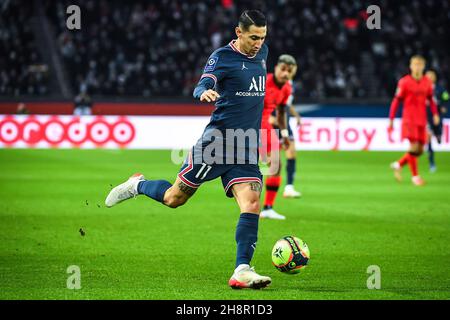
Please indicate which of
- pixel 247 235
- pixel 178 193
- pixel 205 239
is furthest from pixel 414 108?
pixel 247 235

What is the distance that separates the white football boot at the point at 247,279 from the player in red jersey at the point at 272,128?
4942 millimetres

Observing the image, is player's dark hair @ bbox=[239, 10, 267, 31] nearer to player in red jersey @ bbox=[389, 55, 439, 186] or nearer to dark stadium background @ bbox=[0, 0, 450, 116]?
player in red jersey @ bbox=[389, 55, 439, 186]

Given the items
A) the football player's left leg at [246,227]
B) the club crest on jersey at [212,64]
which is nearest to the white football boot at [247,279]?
the football player's left leg at [246,227]

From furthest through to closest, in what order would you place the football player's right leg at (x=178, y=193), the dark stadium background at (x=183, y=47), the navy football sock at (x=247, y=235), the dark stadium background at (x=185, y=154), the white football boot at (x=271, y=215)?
the dark stadium background at (x=183, y=47) → the white football boot at (x=271, y=215) → the dark stadium background at (x=185, y=154) → the football player's right leg at (x=178, y=193) → the navy football sock at (x=247, y=235)

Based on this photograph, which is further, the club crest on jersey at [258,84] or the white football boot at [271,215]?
the white football boot at [271,215]

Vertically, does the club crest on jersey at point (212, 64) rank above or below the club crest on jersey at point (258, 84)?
above

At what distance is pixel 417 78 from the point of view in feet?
54.9

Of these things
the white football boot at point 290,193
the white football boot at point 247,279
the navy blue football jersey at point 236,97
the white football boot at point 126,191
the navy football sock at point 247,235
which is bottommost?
the white football boot at point 290,193

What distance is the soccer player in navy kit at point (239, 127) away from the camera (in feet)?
23.9

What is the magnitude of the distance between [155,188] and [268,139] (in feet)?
14.3

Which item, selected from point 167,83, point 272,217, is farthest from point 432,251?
point 167,83

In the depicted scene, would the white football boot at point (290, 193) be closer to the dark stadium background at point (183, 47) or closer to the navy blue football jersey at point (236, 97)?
the navy blue football jersey at point (236, 97)
